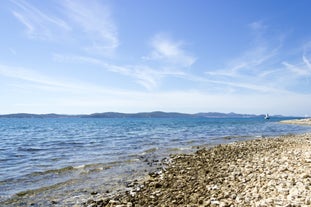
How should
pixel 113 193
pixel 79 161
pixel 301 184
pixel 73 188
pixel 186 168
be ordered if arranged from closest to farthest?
1. pixel 301 184
2. pixel 113 193
3. pixel 73 188
4. pixel 186 168
5. pixel 79 161

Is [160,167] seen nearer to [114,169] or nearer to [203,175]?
[114,169]

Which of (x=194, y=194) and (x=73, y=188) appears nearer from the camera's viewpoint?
(x=194, y=194)

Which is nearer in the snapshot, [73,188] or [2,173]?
[73,188]

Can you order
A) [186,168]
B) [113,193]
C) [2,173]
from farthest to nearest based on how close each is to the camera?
1. [2,173]
2. [186,168]
3. [113,193]

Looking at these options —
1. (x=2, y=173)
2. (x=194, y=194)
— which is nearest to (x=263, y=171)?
(x=194, y=194)

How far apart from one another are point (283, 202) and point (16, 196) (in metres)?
10.0

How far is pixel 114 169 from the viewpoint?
15.6m

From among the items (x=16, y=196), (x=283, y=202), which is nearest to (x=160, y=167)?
(x=16, y=196)

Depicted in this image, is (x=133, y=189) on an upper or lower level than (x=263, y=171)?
lower

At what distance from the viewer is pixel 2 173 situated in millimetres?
15148

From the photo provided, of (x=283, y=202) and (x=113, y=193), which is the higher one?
(x=283, y=202)

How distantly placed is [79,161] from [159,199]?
11217 millimetres

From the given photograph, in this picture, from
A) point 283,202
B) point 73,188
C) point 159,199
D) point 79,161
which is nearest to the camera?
point 283,202

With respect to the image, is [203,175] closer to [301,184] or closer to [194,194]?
[194,194]
